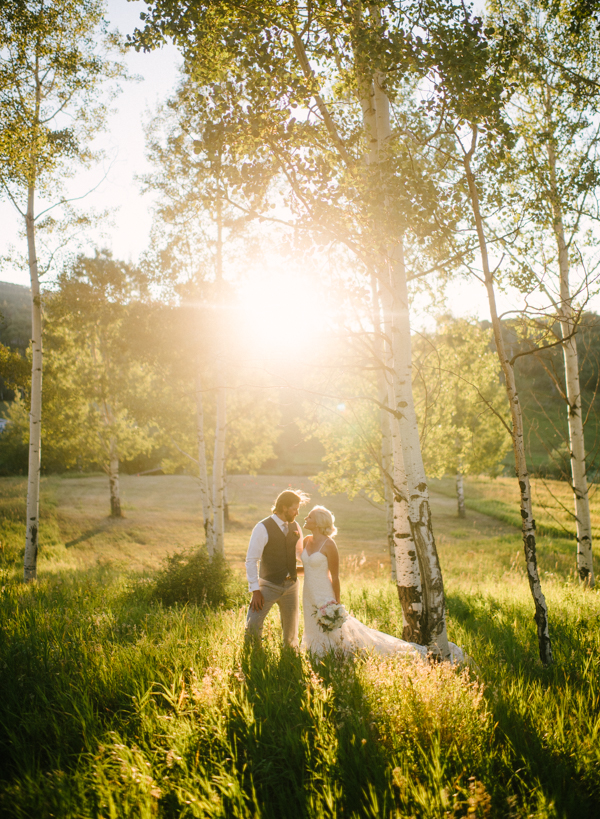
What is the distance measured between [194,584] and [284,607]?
2701 millimetres

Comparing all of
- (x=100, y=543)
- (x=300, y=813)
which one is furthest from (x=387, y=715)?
(x=100, y=543)

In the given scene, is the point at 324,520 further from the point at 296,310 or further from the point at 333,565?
the point at 296,310

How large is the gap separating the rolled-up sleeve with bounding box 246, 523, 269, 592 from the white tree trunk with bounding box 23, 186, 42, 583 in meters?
6.31

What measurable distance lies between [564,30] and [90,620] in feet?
38.2

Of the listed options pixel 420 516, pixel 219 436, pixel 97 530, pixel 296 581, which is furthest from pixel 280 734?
pixel 97 530

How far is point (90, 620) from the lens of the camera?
4.89 m

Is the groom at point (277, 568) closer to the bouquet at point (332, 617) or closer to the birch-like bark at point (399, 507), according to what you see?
the bouquet at point (332, 617)

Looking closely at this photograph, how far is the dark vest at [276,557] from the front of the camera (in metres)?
4.85

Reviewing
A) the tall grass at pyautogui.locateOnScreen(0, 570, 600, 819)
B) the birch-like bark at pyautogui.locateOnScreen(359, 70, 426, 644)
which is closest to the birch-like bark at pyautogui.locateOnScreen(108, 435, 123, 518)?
the tall grass at pyautogui.locateOnScreen(0, 570, 600, 819)

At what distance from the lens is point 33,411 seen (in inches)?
349

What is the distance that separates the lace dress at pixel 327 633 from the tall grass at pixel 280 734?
639 mm

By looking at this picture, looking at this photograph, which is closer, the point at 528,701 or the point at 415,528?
the point at 528,701

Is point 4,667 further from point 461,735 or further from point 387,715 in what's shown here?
point 461,735

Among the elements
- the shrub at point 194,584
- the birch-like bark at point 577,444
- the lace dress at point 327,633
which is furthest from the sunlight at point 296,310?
the birch-like bark at point 577,444
